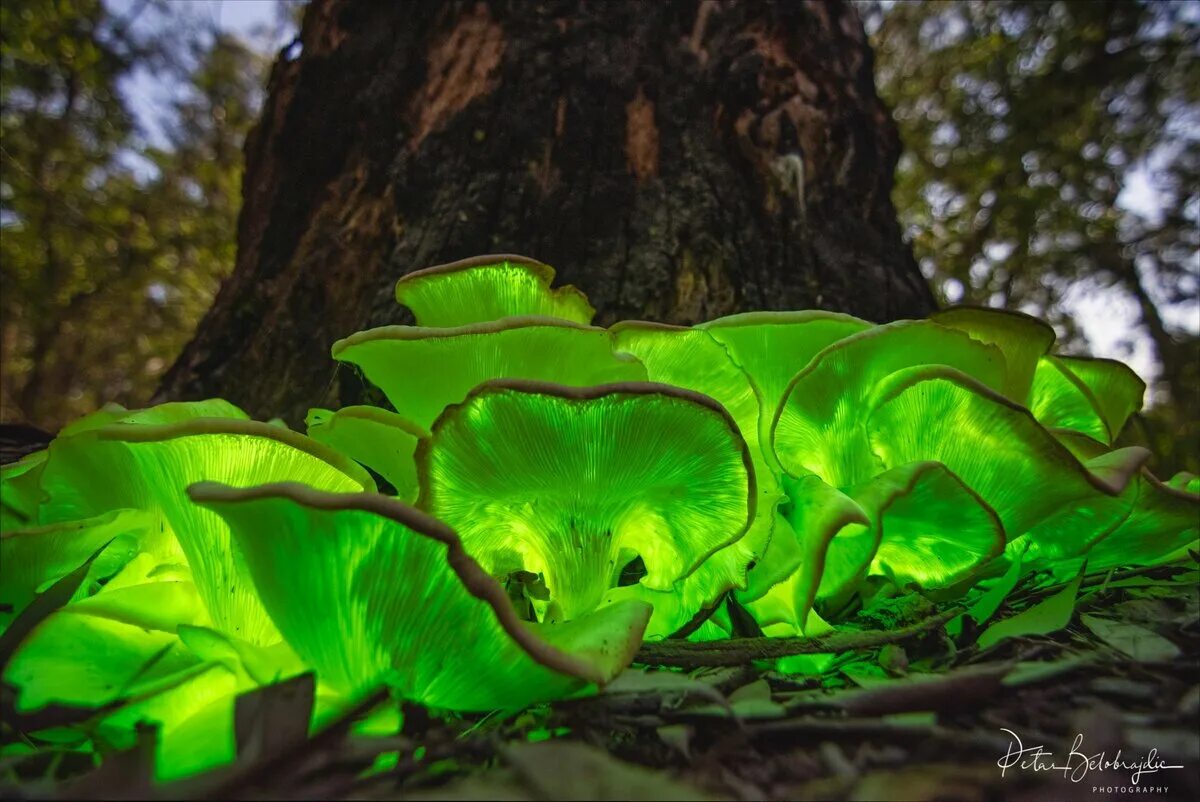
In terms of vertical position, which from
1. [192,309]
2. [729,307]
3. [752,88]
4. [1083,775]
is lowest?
[1083,775]

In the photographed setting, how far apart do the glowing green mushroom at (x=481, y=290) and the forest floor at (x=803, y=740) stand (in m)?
0.68

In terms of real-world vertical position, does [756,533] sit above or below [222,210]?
below

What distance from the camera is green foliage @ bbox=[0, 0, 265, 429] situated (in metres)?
4.72

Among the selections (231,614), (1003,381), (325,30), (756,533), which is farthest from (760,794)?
(325,30)

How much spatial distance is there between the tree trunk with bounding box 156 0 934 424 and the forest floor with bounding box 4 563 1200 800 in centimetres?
111

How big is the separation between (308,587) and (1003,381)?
106cm

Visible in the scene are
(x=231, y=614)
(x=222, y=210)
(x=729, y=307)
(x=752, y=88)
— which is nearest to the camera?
(x=231, y=614)

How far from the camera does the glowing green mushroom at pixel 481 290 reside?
1.15m

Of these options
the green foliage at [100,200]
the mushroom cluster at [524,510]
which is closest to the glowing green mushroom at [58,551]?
the mushroom cluster at [524,510]

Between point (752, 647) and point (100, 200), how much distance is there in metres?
6.89

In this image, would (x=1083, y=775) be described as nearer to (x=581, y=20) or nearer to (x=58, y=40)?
(x=581, y=20)

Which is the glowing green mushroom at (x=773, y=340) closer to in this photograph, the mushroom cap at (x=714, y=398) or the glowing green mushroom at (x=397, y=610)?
the mushroom cap at (x=714, y=398)

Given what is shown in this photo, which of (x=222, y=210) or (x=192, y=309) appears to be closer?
(x=222, y=210)

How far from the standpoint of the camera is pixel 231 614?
869 millimetres
